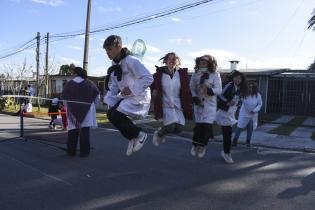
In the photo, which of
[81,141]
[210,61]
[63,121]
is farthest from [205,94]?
[63,121]

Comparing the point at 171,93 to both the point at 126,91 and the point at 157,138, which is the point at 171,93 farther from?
the point at 126,91

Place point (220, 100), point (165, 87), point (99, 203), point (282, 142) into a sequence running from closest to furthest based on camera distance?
point (99, 203) < point (165, 87) < point (220, 100) < point (282, 142)

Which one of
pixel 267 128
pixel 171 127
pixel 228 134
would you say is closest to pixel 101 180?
pixel 171 127

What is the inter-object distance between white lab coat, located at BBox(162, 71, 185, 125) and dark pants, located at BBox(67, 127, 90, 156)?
10.6 ft

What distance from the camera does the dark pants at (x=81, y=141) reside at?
28.0 ft

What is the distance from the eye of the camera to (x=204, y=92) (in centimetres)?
619

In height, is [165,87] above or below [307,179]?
above

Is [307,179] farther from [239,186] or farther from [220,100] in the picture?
[220,100]

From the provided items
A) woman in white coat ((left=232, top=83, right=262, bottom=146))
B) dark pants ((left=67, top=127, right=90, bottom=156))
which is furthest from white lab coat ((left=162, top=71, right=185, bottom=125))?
woman in white coat ((left=232, top=83, right=262, bottom=146))

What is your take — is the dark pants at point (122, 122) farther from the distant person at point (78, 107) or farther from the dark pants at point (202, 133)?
the distant person at point (78, 107)

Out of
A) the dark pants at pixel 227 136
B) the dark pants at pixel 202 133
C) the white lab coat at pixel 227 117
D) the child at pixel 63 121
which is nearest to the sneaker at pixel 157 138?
the dark pants at pixel 202 133

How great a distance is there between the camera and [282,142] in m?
12.5

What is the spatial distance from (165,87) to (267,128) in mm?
11616

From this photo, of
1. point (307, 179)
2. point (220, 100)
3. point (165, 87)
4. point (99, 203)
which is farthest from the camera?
point (220, 100)
